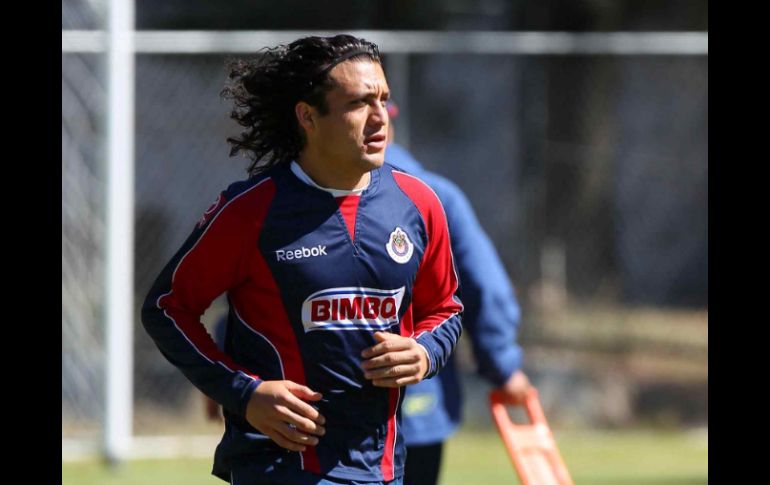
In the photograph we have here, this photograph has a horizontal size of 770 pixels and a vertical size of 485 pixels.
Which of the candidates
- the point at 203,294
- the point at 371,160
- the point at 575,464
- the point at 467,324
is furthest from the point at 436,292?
the point at 575,464

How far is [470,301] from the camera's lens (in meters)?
5.27

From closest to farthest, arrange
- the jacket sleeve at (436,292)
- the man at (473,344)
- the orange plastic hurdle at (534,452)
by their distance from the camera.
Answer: the jacket sleeve at (436,292)
the orange plastic hurdle at (534,452)
the man at (473,344)

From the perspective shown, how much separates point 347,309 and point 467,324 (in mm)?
1772

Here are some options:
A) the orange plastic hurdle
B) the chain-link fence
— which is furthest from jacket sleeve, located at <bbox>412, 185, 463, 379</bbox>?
the chain-link fence

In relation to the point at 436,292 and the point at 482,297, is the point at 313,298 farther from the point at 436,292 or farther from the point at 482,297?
the point at 482,297

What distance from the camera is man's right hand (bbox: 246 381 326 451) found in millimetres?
3506

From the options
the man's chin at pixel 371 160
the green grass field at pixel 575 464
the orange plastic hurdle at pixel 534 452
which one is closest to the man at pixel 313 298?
the man's chin at pixel 371 160

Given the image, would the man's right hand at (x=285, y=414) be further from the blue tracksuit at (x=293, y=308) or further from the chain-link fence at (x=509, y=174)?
the chain-link fence at (x=509, y=174)

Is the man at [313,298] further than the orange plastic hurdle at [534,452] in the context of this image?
No

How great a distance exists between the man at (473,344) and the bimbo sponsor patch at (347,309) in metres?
1.44

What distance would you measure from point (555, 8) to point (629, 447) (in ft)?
11.4

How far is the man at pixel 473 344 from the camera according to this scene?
5.14 meters
